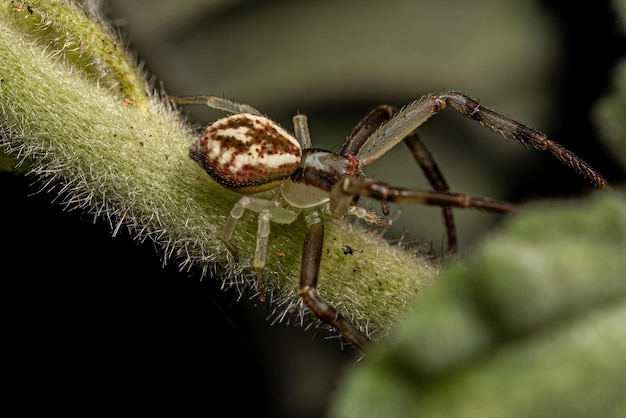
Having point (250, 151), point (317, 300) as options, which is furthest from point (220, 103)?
point (317, 300)

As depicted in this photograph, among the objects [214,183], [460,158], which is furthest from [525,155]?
[214,183]

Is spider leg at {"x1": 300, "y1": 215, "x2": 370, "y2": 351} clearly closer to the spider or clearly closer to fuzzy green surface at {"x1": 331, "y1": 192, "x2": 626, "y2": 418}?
the spider

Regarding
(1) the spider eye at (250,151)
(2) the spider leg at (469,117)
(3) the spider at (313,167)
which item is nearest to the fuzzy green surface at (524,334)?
(3) the spider at (313,167)

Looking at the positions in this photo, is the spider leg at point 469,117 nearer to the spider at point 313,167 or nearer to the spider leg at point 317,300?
the spider at point 313,167

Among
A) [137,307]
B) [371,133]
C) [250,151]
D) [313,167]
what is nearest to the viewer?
[250,151]

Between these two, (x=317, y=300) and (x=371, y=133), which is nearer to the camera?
Result: (x=317, y=300)

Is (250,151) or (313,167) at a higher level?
(313,167)

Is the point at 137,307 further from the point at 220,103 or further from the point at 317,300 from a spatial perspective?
the point at 317,300

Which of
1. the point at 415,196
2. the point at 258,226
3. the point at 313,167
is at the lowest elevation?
the point at 258,226
